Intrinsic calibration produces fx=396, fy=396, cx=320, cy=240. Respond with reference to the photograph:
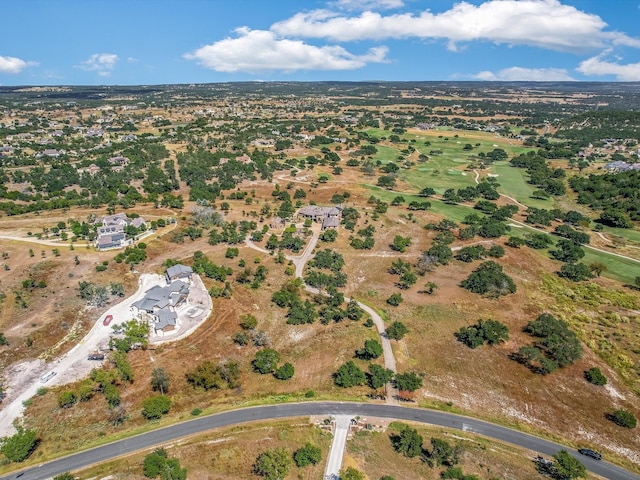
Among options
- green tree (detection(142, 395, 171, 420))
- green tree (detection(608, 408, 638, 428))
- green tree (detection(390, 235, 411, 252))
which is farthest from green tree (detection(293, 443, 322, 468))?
green tree (detection(390, 235, 411, 252))

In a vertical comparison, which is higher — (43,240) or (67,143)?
(67,143)

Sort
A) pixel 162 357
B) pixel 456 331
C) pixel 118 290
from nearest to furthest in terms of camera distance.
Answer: pixel 162 357 → pixel 456 331 → pixel 118 290

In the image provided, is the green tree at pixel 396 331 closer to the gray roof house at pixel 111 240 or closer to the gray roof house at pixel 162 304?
the gray roof house at pixel 162 304

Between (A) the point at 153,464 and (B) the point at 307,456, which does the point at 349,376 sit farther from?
(A) the point at 153,464

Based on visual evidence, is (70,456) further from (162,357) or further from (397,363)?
(397,363)

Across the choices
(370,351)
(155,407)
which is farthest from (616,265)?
(155,407)

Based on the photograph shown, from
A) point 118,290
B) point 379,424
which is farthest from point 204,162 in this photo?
point 379,424
